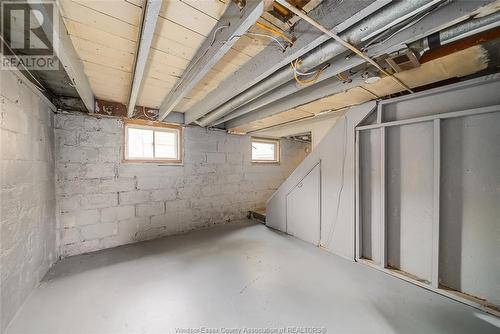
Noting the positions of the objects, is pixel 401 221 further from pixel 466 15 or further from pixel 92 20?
pixel 92 20

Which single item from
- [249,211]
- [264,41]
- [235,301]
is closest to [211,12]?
[264,41]

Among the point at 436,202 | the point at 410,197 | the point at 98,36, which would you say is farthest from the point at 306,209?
the point at 98,36

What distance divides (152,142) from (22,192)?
1.78 meters

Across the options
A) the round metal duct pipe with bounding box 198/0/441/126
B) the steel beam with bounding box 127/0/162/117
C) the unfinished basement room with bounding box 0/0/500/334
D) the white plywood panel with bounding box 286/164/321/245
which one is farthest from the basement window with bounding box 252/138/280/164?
the steel beam with bounding box 127/0/162/117

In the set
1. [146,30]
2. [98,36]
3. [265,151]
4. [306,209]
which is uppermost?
[98,36]

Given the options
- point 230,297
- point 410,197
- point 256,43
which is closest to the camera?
point 256,43

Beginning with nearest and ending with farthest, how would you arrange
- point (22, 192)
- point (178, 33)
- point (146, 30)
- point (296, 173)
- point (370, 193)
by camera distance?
1. point (146, 30)
2. point (178, 33)
3. point (22, 192)
4. point (370, 193)
5. point (296, 173)

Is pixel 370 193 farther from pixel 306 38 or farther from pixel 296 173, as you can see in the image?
pixel 306 38

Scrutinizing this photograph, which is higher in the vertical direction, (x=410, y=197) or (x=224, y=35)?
(x=224, y=35)

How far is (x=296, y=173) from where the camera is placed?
3.25 m

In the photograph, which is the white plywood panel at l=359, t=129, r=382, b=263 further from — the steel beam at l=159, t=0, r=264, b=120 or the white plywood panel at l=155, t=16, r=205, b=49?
the white plywood panel at l=155, t=16, r=205, b=49

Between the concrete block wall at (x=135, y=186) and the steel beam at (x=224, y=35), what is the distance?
6.09ft

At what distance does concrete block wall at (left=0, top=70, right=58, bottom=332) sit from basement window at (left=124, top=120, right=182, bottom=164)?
0.93 m

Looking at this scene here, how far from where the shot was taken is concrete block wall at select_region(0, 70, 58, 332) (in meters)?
1.38
